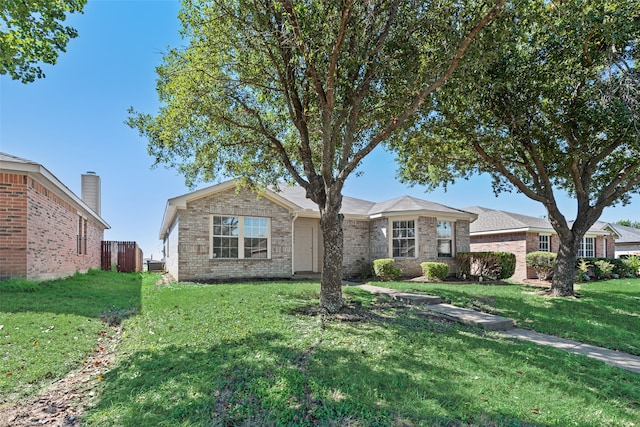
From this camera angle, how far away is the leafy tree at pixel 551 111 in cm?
699

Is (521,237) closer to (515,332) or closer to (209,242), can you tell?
(515,332)

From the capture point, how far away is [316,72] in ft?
22.6

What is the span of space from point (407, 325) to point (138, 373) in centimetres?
436

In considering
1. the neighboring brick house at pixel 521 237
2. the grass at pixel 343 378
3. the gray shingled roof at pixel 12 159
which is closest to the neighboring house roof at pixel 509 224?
the neighboring brick house at pixel 521 237

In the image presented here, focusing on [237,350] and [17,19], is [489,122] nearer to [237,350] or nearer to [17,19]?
[237,350]

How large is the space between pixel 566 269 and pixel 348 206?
935 centimetres

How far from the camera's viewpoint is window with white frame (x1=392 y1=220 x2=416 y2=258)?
15.3 m

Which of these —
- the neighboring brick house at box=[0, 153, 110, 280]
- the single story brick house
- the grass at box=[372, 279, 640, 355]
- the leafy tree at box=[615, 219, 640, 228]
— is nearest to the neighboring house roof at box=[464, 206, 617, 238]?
the grass at box=[372, 279, 640, 355]

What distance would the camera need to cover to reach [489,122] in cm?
1011

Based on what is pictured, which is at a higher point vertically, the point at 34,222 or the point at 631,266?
the point at 34,222

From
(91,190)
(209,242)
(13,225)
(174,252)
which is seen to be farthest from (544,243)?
(91,190)

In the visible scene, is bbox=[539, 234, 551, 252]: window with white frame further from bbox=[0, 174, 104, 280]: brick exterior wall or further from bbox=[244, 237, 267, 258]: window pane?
bbox=[0, 174, 104, 280]: brick exterior wall

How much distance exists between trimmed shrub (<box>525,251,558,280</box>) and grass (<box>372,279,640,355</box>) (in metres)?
3.61

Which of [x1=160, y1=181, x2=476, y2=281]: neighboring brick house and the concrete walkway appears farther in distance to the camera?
[x1=160, y1=181, x2=476, y2=281]: neighboring brick house
